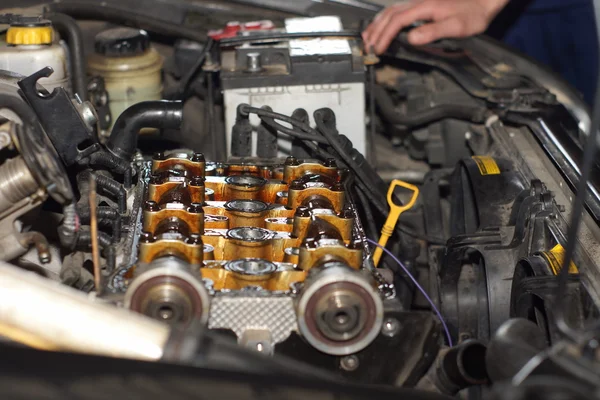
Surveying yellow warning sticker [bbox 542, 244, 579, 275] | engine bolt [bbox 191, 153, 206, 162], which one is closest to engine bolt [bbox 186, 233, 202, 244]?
engine bolt [bbox 191, 153, 206, 162]

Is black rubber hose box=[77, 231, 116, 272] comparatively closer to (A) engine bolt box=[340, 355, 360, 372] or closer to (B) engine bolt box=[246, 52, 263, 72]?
(A) engine bolt box=[340, 355, 360, 372]

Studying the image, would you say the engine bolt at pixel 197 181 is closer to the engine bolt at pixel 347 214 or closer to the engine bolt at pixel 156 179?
the engine bolt at pixel 156 179

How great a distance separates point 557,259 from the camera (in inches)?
53.4

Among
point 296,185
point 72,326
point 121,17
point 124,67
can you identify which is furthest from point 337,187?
point 121,17

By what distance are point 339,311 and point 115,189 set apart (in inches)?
22.0

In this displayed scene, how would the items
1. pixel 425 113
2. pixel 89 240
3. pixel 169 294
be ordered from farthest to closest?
pixel 425 113 → pixel 89 240 → pixel 169 294

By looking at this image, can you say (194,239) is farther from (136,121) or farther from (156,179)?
(136,121)

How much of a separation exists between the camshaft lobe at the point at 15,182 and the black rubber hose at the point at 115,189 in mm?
281

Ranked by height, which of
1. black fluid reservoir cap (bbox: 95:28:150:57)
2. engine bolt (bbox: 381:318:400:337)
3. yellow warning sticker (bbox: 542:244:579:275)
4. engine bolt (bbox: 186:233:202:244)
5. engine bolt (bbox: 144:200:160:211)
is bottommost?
engine bolt (bbox: 381:318:400:337)

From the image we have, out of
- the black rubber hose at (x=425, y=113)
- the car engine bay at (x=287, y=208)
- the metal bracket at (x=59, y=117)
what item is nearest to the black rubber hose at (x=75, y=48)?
the car engine bay at (x=287, y=208)

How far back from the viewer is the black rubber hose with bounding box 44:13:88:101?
6.38 feet

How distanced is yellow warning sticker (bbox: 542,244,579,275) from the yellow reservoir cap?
1.16m

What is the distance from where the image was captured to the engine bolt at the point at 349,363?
1.20m

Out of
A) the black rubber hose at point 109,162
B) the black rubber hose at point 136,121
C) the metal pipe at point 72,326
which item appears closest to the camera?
the metal pipe at point 72,326
